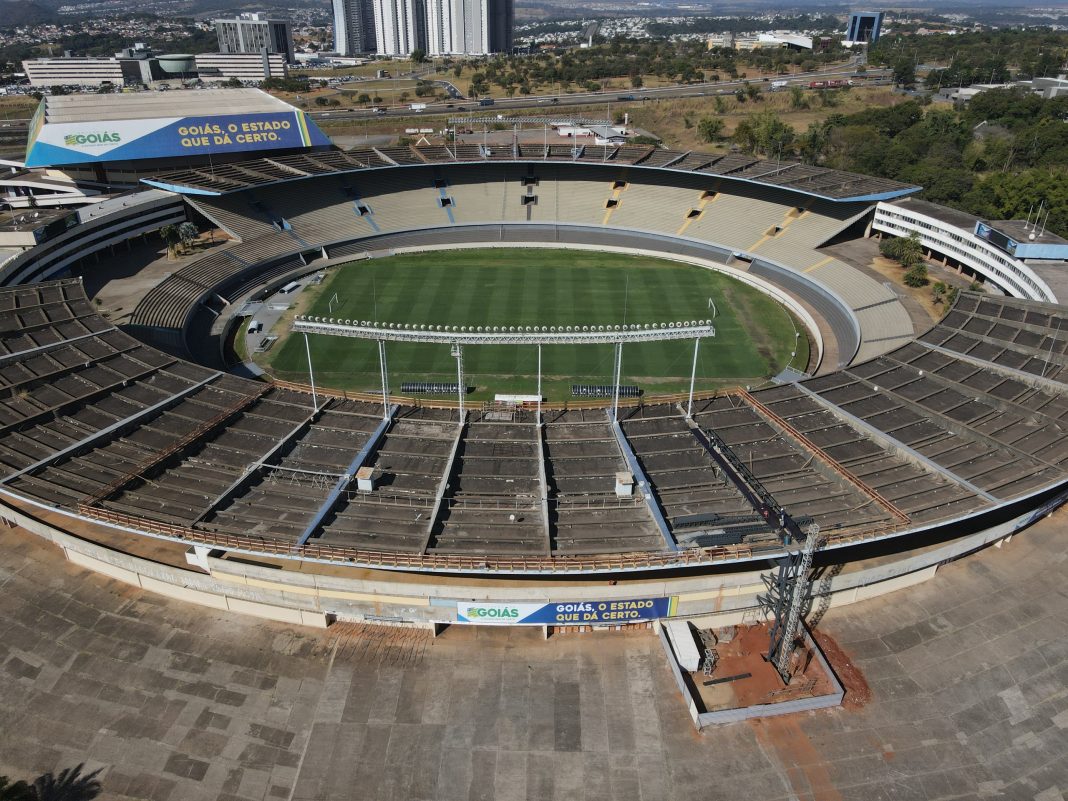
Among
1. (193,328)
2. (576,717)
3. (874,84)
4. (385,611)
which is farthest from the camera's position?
(874,84)

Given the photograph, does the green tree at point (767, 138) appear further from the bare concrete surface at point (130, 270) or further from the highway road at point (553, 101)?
the bare concrete surface at point (130, 270)

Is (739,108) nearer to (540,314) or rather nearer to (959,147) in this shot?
(959,147)

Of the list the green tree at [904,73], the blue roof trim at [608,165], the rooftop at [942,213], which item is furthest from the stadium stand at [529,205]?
the green tree at [904,73]

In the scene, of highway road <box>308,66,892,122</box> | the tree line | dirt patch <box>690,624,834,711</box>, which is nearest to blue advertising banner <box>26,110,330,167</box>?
highway road <box>308,66,892,122</box>

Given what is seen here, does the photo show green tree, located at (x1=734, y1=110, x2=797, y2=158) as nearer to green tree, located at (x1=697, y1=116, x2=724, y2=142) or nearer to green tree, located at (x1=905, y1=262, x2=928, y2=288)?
green tree, located at (x1=697, y1=116, x2=724, y2=142)

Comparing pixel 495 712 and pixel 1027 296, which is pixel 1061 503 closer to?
pixel 1027 296

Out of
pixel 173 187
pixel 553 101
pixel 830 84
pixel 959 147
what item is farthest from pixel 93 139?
pixel 830 84

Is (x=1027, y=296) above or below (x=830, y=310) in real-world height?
above

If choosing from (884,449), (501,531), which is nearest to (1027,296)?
(884,449)
